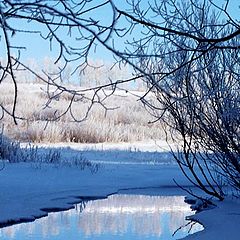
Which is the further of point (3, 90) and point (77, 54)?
point (3, 90)

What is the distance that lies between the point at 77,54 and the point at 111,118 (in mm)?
29635

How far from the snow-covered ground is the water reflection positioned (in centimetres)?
36

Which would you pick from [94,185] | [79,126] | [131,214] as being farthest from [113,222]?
[79,126]

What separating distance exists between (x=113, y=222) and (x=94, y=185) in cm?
442

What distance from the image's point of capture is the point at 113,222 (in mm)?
10109

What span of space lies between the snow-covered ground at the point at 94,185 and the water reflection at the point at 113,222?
0.36 m

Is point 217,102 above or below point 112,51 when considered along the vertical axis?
above

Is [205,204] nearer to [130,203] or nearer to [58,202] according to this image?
[130,203]

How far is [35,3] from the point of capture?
3.13m

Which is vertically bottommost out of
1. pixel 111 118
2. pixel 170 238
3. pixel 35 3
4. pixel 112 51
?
pixel 170 238

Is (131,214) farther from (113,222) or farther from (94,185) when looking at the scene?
(94,185)

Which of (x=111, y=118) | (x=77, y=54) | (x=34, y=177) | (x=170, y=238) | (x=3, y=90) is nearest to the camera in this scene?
(x=77, y=54)

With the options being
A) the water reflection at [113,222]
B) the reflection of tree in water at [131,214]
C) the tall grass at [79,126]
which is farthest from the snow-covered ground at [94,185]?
the tall grass at [79,126]

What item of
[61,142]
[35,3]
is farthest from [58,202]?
[61,142]
